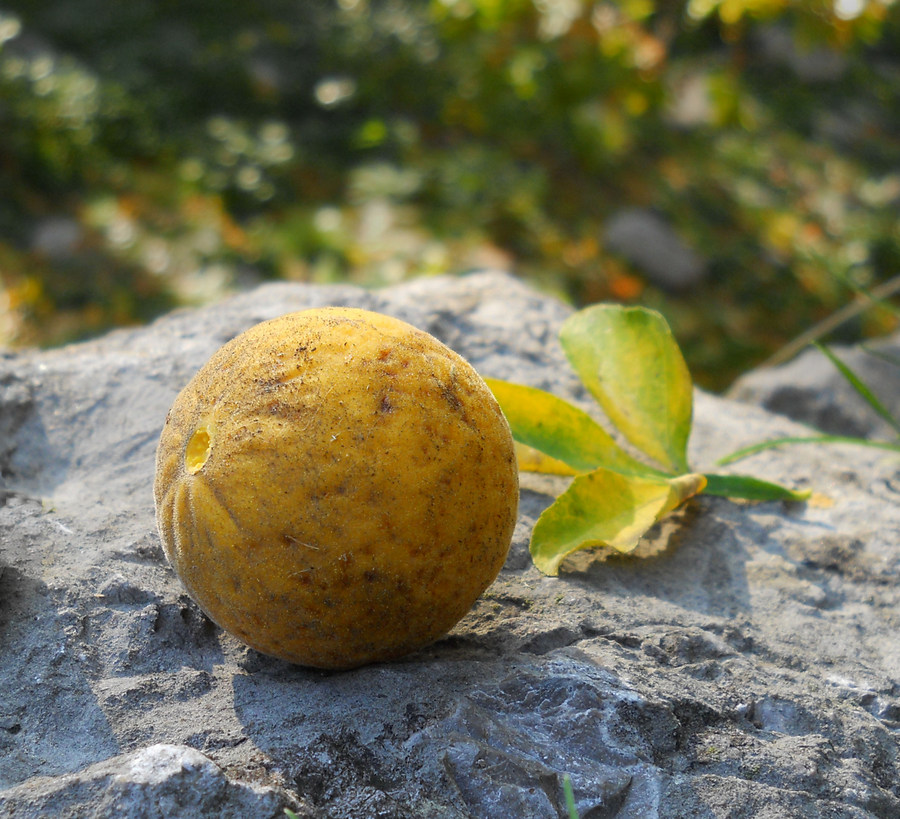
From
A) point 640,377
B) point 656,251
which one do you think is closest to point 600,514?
point 640,377

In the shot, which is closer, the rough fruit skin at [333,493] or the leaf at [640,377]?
the rough fruit skin at [333,493]

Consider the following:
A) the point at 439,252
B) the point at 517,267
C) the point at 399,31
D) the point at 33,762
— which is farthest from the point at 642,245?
the point at 33,762

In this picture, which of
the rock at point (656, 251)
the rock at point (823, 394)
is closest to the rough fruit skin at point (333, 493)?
the rock at point (823, 394)

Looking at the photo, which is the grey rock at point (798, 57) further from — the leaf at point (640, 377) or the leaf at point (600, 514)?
the leaf at point (600, 514)

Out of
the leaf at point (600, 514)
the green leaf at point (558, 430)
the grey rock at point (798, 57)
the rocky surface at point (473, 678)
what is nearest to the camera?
the rocky surface at point (473, 678)

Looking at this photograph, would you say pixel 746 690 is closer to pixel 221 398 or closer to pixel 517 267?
pixel 221 398

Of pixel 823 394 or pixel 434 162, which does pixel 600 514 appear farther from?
pixel 434 162
